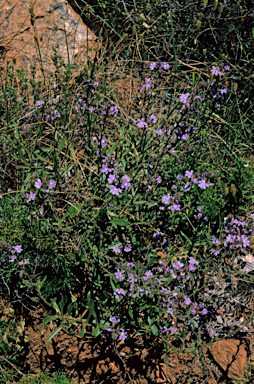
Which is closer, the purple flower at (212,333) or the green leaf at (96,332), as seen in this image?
the green leaf at (96,332)

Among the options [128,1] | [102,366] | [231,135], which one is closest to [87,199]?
[102,366]

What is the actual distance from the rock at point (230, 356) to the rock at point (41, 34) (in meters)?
2.96

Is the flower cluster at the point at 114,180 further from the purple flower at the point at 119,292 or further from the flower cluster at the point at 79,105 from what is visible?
the flower cluster at the point at 79,105

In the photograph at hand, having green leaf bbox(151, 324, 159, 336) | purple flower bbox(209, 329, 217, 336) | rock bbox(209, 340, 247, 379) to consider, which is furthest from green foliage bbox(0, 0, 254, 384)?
rock bbox(209, 340, 247, 379)

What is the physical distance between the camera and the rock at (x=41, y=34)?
3.35 metres

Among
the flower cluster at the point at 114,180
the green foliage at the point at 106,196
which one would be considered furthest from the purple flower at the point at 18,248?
the flower cluster at the point at 114,180

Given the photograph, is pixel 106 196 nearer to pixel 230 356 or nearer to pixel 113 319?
pixel 113 319

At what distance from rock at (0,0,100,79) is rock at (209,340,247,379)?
296cm

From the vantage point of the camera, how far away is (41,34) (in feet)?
11.3

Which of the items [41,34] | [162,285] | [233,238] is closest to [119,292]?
[162,285]

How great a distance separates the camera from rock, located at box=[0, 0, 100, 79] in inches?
132

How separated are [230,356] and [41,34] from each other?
11.6 ft

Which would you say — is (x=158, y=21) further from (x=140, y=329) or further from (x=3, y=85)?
(x=140, y=329)

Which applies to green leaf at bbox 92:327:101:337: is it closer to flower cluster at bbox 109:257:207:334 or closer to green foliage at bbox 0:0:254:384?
green foliage at bbox 0:0:254:384
